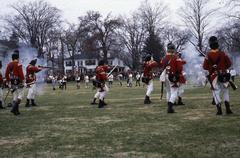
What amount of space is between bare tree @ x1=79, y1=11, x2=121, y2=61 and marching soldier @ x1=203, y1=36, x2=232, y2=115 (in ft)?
244

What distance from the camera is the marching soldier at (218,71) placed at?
12266 mm

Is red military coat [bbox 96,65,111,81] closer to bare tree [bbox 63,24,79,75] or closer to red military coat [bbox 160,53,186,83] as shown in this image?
red military coat [bbox 160,53,186,83]

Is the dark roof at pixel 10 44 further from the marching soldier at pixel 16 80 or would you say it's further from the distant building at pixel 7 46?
the marching soldier at pixel 16 80

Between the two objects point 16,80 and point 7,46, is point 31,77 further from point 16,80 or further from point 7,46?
point 7,46

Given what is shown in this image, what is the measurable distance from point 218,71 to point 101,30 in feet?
250

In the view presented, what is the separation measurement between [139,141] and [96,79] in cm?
911

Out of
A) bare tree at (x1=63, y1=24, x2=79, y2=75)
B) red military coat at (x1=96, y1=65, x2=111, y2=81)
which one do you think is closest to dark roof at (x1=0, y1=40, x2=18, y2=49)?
bare tree at (x1=63, y1=24, x2=79, y2=75)

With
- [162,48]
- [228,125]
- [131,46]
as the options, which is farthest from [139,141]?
[131,46]

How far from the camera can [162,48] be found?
8362cm

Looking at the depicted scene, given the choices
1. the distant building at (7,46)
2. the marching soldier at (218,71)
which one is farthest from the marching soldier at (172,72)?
the distant building at (7,46)

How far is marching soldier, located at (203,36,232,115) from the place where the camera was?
12.3 metres

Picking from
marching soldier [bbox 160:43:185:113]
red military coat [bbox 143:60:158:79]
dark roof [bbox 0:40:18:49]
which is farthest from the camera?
dark roof [bbox 0:40:18:49]

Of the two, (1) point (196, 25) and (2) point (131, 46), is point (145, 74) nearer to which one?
(1) point (196, 25)

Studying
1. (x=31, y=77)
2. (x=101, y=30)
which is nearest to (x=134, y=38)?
(x=101, y=30)
